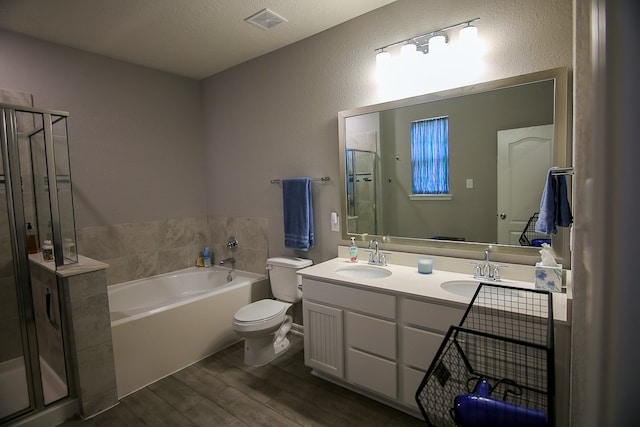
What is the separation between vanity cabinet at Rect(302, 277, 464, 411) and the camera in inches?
70.9

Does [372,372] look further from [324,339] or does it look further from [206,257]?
[206,257]

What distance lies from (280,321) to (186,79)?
9.25 feet

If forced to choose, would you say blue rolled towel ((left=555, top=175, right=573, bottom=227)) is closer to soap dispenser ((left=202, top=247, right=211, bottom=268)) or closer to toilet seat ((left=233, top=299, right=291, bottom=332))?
toilet seat ((left=233, top=299, right=291, bottom=332))

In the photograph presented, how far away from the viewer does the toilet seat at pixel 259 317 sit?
246 cm

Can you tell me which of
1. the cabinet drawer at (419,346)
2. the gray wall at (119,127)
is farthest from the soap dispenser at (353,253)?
the gray wall at (119,127)

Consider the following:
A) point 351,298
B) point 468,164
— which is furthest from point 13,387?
point 468,164

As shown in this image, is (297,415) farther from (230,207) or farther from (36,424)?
(230,207)

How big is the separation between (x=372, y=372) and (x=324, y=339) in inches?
15.5

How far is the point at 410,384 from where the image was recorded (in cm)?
188

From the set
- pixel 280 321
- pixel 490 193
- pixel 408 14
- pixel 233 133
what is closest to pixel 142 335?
pixel 280 321

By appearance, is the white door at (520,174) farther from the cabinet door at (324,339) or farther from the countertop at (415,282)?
the cabinet door at (324,339)

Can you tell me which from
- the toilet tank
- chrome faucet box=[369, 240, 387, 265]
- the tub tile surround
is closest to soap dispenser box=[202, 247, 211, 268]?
the tub tile surround

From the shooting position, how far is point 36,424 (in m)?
1.94

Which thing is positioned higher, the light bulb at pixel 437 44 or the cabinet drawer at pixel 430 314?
the light bulb at pixel 437 44
